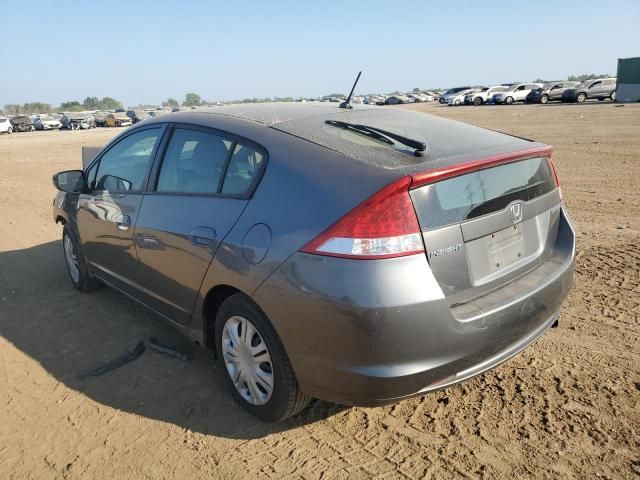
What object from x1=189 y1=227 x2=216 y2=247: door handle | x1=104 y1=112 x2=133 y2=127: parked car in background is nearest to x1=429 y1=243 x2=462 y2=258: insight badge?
x1=189 y1=227 x2=216 y2=247: door handle

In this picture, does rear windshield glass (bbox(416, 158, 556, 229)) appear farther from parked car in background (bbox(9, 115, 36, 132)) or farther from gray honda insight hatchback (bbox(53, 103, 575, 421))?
parked car in background (bbox(9, 115, 36, 132))

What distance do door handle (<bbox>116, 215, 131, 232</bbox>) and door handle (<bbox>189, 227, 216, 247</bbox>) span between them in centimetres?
93

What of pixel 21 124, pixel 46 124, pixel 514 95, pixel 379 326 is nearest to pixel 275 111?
pixel 379 326

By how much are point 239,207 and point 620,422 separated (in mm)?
2316

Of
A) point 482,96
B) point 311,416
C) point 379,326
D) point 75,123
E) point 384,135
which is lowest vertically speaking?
point 311,416

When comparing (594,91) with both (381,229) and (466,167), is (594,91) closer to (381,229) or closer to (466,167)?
(466,167)

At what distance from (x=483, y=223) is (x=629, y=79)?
38.7m

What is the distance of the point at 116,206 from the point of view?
3.93 metres

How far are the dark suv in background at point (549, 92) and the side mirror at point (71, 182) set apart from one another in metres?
42.6

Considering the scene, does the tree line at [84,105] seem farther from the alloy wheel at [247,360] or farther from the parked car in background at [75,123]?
the alloy wheel at [247,360]

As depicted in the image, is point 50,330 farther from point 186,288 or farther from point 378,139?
point 378,139

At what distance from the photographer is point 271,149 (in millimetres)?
2793

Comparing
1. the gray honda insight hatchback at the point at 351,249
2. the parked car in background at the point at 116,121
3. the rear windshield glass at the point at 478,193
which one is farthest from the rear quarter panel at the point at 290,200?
the parked car in background at the point at 116,121

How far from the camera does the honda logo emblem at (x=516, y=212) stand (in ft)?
8.68
